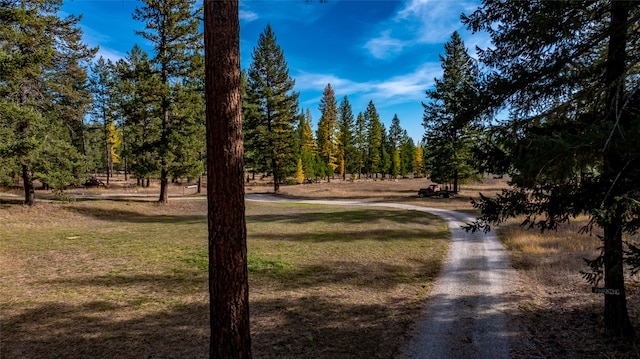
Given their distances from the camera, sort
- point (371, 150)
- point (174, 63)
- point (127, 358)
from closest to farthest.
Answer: point (127, 358) < point (174, 63) < point (371, 150)

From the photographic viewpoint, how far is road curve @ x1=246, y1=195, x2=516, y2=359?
19.8 feet

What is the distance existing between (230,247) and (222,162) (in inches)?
44.3

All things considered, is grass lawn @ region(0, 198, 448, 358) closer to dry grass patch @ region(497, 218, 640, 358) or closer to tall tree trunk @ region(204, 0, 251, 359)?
tall tree trunk @ region(204, 0, 251, 359)

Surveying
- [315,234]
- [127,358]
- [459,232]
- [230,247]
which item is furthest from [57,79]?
[459,232]

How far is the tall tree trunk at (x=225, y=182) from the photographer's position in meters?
4.01

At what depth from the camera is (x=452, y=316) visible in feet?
24.5

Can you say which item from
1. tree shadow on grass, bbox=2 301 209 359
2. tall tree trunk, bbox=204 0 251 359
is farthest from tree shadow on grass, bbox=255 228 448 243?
tall tree trunk, bbox=204 0 251 359

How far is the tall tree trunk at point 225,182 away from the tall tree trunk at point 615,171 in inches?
192

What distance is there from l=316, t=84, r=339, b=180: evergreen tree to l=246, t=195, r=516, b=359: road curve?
169ft

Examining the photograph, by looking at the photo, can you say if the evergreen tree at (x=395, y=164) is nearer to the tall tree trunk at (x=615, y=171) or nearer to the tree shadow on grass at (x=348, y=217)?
the tree shadow on grass at (x=348, y=217)

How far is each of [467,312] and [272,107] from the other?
116 feet

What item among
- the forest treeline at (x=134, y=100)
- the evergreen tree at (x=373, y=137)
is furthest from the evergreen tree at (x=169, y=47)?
the evergreen tree at (x=373, y=137)

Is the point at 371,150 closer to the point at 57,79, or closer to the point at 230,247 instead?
the point at 57,79

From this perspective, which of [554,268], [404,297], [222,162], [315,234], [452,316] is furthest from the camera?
[315,234]
